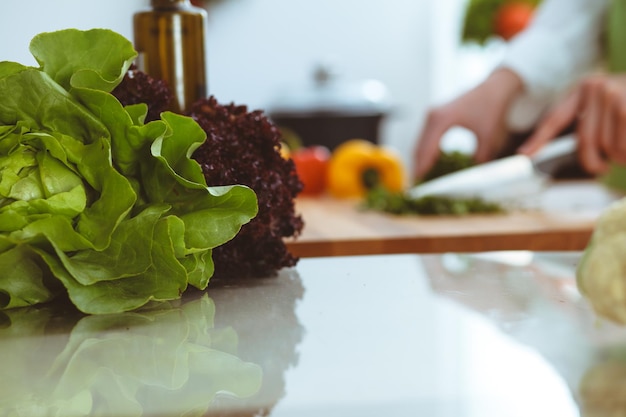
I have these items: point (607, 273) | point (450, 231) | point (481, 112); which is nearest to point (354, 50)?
point (481, 112)

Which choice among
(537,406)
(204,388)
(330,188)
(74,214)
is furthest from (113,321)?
(330,188)

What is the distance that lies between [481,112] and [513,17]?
134 cm

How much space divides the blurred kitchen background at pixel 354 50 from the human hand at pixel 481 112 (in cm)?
230

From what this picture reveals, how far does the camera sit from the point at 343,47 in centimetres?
494

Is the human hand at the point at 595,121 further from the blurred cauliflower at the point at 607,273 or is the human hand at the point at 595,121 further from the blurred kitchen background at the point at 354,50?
the blurred kitchen background at the point at 354,50

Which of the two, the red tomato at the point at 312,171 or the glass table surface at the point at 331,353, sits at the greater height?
the glass table surface at the point at 331,353

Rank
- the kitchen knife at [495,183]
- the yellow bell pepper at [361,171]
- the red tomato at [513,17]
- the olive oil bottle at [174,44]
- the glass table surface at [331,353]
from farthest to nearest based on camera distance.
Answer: the red tomato at [513,17] → the yellow bell pepper at [361,171] → the kitchen knife at [495,183] → the olive oil bottle at [174,44] → the glass table surface at [331,353]

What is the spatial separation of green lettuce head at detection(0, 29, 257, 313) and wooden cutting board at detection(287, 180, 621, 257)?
47cm

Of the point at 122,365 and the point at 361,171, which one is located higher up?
the point at 122,365

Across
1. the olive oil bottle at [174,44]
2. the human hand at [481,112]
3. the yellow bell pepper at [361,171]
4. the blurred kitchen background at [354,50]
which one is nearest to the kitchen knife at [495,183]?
the human hand at [481,112]

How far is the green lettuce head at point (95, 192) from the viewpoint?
0.60 meters

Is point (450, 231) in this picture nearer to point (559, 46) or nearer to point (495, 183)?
point (495, 183)

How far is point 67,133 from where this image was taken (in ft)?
2.10

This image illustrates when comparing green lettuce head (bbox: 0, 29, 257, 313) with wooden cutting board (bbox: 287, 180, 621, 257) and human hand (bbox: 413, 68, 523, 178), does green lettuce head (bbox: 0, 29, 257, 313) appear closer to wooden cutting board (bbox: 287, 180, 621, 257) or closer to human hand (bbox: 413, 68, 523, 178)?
wooden cutting board (bbox: 287, 180, 621, 257)
